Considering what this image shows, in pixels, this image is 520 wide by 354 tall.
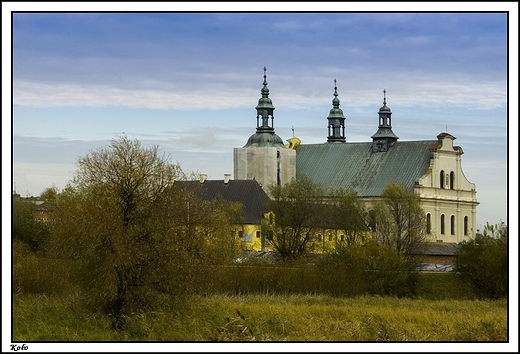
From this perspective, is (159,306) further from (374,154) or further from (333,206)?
Result: (374,154)

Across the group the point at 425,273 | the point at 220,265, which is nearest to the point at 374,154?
the point at 425,273

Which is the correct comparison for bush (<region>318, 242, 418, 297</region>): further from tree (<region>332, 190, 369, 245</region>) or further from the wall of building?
the wall of building

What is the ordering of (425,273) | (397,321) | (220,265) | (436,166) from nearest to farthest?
1. (397,321)
2. (220,265)
3. (425,273)
4. (436,166)

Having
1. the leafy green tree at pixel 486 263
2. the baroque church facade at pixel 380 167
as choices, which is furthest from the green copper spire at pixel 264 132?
the leafy green tree at pixel 486 263

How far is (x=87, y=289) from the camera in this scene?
127 ft

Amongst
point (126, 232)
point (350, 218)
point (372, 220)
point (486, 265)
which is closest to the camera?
point (126, 232)

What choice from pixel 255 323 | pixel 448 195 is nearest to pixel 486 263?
pixel 255 323

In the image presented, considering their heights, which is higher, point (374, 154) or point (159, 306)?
point (374, 154)

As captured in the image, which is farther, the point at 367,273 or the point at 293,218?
Result: the point at 293,218

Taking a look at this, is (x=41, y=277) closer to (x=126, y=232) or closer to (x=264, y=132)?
(x=126, y=232)

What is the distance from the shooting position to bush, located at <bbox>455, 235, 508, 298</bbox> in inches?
2104

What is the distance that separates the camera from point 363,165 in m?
104

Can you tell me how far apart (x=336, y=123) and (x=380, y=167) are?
448 inches

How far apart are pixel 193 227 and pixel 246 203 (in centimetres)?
5057
